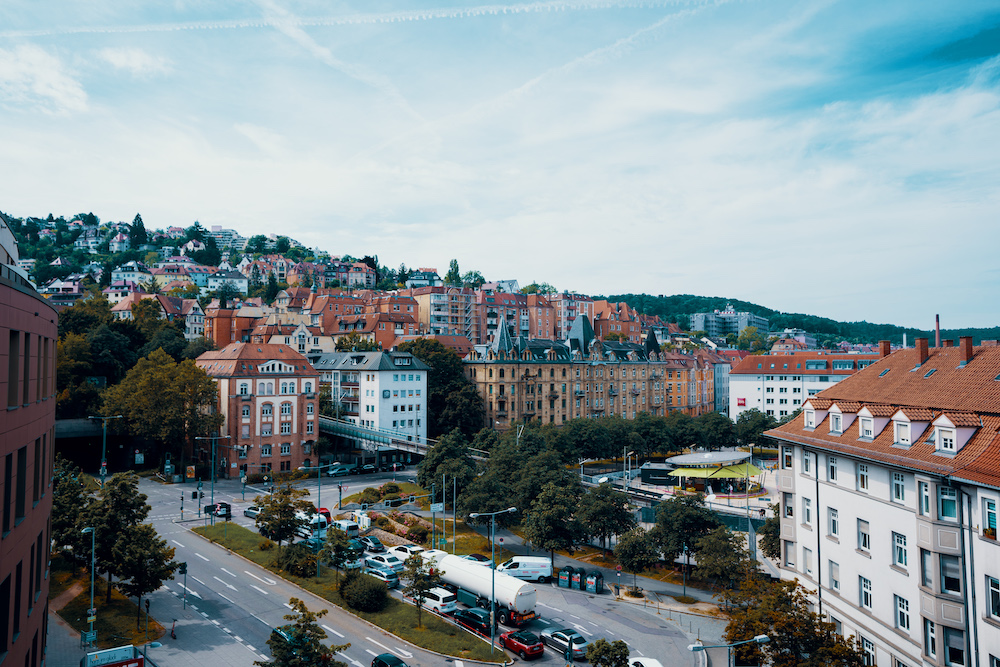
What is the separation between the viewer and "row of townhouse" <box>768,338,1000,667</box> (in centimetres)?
2322

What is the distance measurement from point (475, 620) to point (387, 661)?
723 centimetres

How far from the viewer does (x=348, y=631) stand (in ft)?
115

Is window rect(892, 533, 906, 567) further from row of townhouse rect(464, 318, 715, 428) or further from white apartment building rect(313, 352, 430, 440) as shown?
row of townhouse rect(464, 318, 715, 428)

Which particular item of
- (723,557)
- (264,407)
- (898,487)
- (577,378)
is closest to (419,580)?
(723,557)

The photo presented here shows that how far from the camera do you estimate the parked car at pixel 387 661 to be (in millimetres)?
29828

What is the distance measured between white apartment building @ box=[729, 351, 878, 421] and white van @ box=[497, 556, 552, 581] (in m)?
83.5

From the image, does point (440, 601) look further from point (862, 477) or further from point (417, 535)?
point (862, 477)

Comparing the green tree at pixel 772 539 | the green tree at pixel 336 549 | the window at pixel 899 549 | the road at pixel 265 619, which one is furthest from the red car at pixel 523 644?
the green tree at pixel 772 539

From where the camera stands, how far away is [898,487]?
27109 mm

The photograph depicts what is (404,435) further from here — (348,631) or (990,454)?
(990,454)

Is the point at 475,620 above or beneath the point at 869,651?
beneath

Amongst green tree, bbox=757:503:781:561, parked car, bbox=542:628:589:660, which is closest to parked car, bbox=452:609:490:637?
parked car, bbox=542:628:589:660

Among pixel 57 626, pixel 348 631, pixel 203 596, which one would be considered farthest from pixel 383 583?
pixel 57 626

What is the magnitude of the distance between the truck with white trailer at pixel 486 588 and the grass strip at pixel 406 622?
2.47 metres
